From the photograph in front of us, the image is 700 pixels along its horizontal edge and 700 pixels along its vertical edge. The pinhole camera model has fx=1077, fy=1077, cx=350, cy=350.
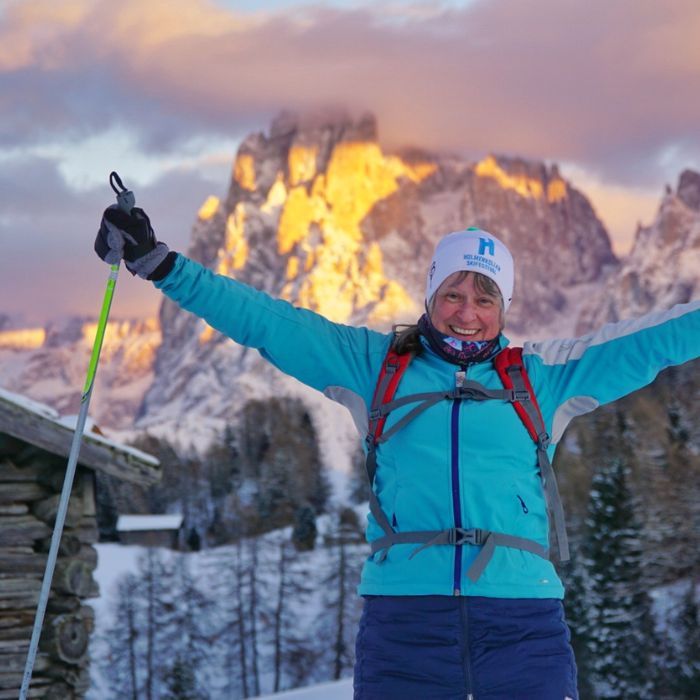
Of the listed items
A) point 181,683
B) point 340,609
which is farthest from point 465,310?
point 340,609

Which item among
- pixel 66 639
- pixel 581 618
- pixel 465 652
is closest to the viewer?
pixel 465 652

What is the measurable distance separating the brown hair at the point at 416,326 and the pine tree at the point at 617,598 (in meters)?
29.8

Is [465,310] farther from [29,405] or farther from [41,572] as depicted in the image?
[41,572]

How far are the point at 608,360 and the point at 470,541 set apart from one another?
0.79 metres

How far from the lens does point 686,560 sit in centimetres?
3569

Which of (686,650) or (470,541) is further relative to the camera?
(686,650)

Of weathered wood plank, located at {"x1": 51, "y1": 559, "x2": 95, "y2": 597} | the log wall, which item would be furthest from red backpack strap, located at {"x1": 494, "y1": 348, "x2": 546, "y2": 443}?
weathered wood plank, located at {"x1": 51, "y1": 559, "x2": 95, "y2": 597}

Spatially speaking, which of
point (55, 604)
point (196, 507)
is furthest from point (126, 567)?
point (55, 604)

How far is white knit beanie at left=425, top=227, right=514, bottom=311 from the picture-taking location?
137 inches

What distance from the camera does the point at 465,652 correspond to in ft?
9.72

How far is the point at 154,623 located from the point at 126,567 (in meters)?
15.3

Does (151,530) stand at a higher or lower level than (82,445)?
higher

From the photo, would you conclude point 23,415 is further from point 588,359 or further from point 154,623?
point 154,623

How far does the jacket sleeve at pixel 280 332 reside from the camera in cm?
342
